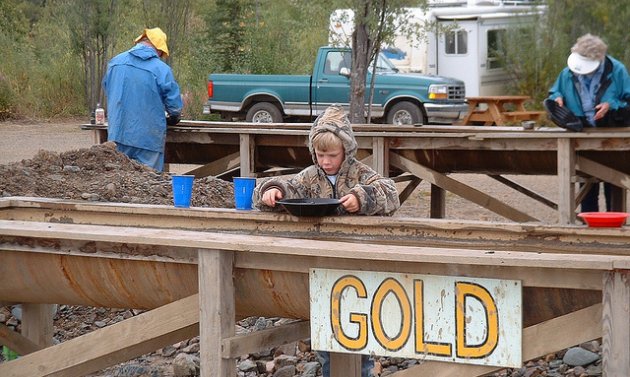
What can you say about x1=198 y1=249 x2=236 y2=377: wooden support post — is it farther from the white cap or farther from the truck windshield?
the truck windshield

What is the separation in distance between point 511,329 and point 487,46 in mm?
20738

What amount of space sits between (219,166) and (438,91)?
1033cm

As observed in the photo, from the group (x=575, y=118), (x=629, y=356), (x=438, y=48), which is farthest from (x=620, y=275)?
(x=438, y=48)

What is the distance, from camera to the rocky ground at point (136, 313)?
7.31 metres

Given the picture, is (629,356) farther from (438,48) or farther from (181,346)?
(438,48)

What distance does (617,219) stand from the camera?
188 inches

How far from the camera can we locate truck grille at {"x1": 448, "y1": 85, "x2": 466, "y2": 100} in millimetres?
21609

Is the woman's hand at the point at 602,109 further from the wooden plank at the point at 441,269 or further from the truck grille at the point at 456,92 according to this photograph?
the truck grille at the point at 456,92

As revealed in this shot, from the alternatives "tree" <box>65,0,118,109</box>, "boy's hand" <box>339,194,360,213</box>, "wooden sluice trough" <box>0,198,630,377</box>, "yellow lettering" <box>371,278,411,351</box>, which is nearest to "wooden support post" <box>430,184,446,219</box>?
"wooden sluice trough" <box>0,198,630,377</box>

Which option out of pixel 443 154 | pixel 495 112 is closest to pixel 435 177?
pixel 443 154

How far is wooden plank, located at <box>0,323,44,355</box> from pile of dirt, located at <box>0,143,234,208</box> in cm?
263

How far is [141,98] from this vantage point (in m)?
10.5

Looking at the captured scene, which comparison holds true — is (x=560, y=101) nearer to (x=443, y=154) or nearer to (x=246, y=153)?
(x=443, y=154)

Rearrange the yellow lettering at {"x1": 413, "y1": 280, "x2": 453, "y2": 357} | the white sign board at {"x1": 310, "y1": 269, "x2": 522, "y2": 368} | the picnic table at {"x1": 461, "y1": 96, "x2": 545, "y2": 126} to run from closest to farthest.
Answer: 1. the white sign board at {"x1": 310, "y1": 269, "x2": 522, "y2": 368}
2. the yellow lettering at {"x1": 413, "y1": 280, "x2": 453, "y2": 357}
3. the picnic table at {"x1": 461, "y1": 96, "x2": 545, "y2": 126}
